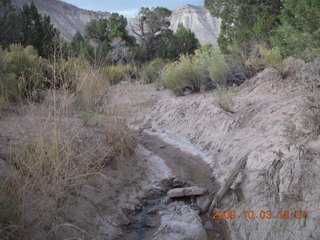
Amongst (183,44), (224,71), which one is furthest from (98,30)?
(224,71)

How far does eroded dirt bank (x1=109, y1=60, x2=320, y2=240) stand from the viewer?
3.44 meters

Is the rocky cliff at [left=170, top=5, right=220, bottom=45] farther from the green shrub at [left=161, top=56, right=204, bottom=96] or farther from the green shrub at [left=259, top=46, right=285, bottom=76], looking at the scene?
the green shrub at [left=259, top=46, right=285, bottom=76]

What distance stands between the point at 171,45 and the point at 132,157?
20.1 meters

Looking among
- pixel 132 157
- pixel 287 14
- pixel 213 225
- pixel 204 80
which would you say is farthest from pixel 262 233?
pixel 204 80

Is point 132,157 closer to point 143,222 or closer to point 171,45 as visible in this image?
point 143,222

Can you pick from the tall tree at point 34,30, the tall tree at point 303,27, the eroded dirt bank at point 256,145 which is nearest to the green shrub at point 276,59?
the eroded dirt bank at point 256,145

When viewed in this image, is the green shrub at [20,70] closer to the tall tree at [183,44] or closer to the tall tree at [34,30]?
the tall tree at [34,30]

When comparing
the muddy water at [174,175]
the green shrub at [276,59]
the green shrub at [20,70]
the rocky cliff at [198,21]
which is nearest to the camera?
the muddy water at [174,175]

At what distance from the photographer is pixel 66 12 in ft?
192

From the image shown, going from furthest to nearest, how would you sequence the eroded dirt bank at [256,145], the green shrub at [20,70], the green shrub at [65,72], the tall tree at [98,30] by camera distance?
the tall tree at [98,30]
the green shrub at [20,70]
the green shrub at [65,72]
the eroded dirt bank at [256,145]

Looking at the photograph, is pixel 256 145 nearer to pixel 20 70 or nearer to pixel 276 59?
pixel 276 59
